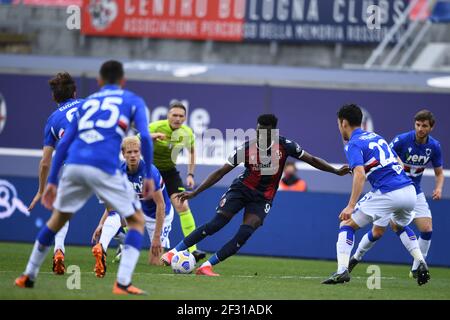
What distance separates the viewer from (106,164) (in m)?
9.24

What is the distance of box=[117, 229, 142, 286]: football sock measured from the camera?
30.5 feet

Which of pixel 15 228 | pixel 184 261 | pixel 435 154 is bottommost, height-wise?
pixel 15 228

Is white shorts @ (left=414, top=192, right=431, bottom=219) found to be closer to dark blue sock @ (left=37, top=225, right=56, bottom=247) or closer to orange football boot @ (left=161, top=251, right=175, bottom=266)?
orange football boot @ (left=161, top=251, right=175, bottom=266)

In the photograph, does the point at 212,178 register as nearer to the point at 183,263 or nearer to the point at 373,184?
the point at 183,263

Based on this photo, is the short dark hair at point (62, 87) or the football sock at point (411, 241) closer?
the short dark hair at point (62, 87)

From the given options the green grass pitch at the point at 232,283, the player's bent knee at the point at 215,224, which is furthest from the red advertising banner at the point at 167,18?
the player's bent knee at the point at 215,224

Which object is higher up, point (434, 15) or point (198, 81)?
point (434, 15)

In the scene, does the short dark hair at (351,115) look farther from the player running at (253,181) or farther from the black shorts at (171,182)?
the black shorts at (171,182)

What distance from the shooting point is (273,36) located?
86.9ft

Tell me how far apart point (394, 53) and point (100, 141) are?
17.0m

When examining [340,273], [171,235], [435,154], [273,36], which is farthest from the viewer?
[273,36]

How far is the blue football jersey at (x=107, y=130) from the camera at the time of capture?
30.3 ft

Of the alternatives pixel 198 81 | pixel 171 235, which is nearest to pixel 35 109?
pixel 198 81

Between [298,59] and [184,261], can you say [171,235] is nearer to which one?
[184,261]
